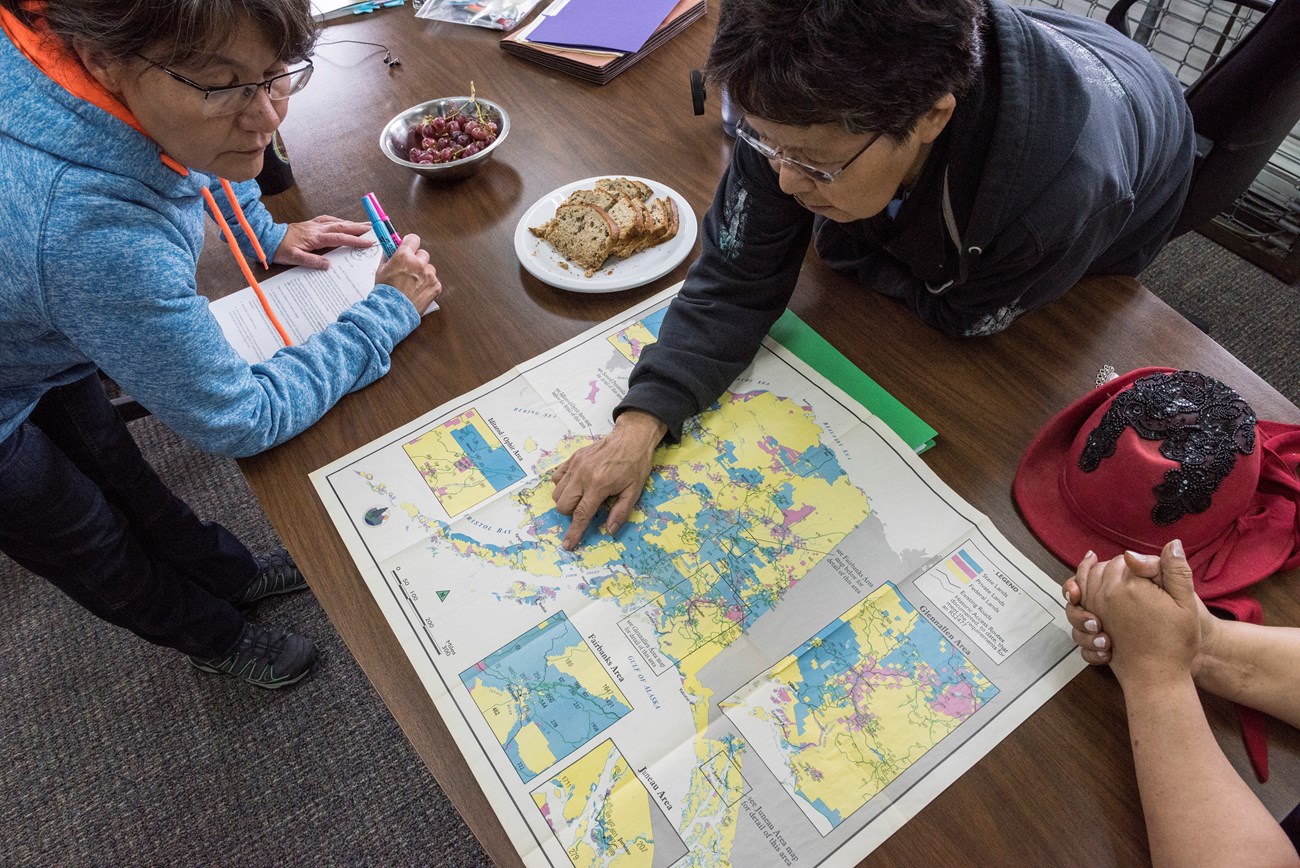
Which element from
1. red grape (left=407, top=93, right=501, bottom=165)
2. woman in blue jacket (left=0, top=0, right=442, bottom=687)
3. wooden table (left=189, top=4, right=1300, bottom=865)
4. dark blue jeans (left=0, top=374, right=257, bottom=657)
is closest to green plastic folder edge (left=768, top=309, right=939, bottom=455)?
wooden table (left=189, top=4, right=1300, bottom=865)

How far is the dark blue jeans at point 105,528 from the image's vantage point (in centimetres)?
107

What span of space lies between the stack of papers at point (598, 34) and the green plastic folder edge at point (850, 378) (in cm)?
69

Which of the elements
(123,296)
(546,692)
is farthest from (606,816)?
(123,296)

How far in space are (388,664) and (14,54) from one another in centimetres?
70

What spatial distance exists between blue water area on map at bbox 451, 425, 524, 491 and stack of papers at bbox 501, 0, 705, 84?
2.65 ft

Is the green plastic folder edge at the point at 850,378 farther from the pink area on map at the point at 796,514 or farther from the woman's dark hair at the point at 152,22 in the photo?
the woman's dark hair at the point at 152,22

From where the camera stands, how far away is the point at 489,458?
93 cm

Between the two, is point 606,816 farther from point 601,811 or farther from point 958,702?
point 958,702

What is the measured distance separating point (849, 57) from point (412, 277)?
64 cm

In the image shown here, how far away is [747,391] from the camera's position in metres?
0.98

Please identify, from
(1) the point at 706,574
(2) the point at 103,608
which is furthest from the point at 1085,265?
(2) the point at 103,608

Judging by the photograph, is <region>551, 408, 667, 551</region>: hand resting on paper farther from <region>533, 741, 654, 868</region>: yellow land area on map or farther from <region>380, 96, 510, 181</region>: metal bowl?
<region>380, 96, 510, 181</region>: metal bowl

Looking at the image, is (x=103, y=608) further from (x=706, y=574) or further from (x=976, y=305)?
(x=976, y=305)

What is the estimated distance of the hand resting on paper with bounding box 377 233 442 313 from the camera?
41.4 inches
